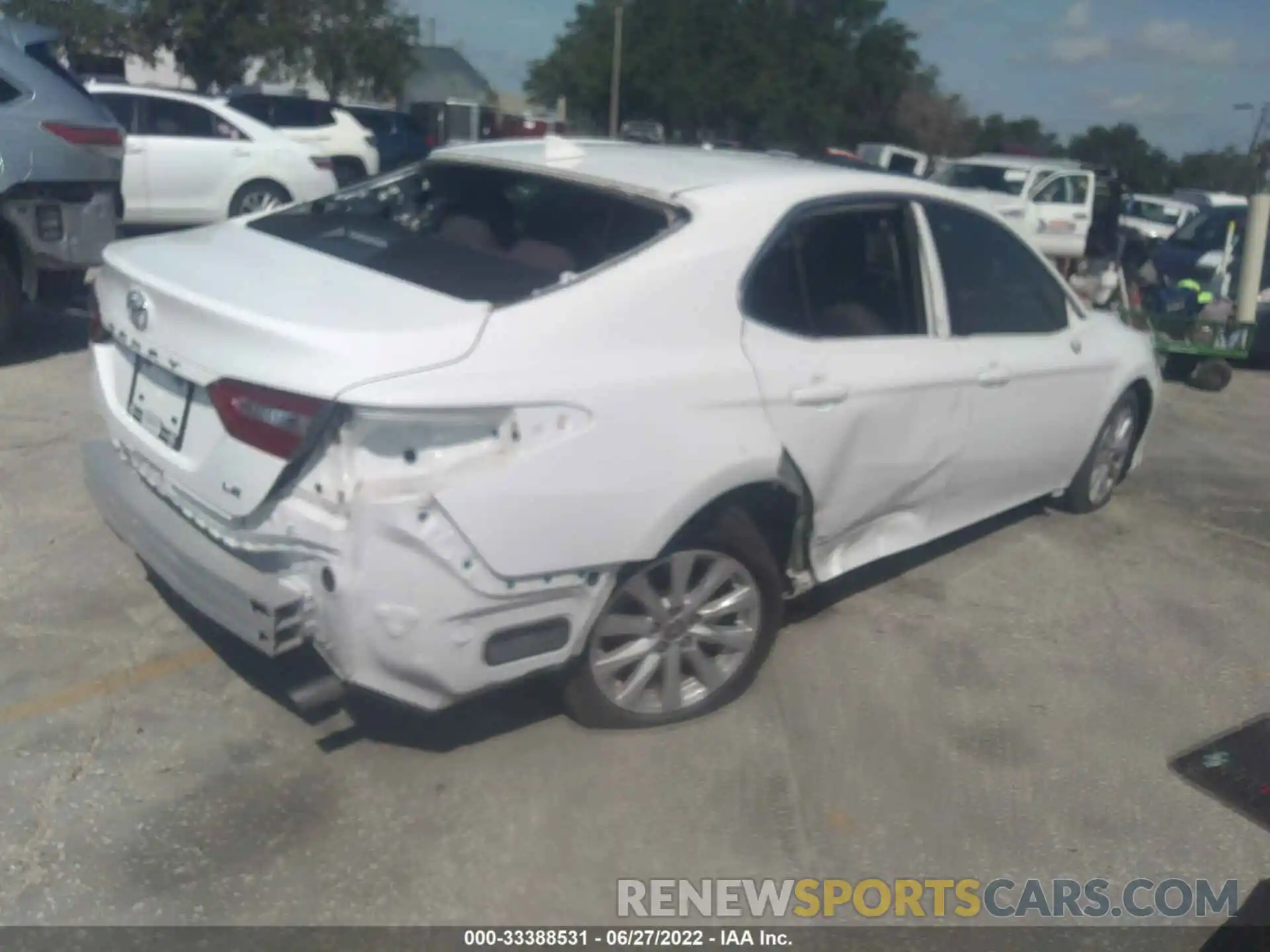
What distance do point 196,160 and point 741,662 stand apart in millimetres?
10688

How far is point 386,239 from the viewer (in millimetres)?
3975

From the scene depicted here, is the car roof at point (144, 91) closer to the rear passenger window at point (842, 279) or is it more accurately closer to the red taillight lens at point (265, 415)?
the rear passenger window at point (842, 279)

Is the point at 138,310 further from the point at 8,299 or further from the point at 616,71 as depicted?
the point at 616,71

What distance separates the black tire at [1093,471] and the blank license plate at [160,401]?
410 cm

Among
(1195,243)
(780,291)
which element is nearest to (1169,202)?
(1195,243)

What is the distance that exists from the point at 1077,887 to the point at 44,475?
14.9 ft


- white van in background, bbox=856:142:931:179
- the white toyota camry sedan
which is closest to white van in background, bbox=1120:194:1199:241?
white van in background, bbox=856:142:931:179

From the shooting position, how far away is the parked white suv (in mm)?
16469

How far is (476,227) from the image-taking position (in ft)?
13.5

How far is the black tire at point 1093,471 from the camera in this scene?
5.91 m

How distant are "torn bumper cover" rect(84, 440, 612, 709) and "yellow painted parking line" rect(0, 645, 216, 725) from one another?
0.65 m

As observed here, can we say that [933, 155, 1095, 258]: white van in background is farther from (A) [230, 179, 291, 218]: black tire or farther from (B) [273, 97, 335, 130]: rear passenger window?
(A) [230, 179, 291, 218]: black tire

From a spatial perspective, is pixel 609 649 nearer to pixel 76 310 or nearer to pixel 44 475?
pixel 44 475
